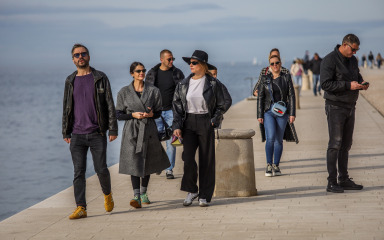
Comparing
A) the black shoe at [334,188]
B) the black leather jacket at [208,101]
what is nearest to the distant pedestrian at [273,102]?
the black shoe at [334,188]

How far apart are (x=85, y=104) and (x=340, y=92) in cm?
321

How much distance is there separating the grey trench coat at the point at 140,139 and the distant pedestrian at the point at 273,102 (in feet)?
8.19

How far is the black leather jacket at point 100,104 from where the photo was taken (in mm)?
8555

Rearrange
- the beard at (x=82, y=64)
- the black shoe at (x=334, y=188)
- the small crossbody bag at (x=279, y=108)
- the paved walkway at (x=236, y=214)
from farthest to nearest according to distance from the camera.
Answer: the small crossbody bag at (x=279, y=108) → the black shoe at (x=334, y=188) → the beard at (x=82, y=64) → the paved walkway at (x=236, y=214)

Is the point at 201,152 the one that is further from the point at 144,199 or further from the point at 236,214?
the point at 236,214

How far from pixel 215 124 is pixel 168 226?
1553mm

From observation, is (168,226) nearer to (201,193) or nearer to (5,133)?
(201,193)

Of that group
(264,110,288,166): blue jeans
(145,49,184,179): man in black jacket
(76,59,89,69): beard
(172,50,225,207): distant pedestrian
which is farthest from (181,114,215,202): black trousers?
(264,110,288,166): blue jeans

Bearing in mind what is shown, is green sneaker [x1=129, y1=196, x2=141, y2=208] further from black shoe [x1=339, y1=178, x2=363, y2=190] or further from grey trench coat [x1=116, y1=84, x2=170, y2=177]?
black shoe [x1=339, y1=178, x2=363, y2=190]

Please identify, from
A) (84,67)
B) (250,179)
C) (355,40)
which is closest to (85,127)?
(84,67)

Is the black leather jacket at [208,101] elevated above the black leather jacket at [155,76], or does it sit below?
below

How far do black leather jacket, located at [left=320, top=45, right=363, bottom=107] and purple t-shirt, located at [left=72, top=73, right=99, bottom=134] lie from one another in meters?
2.91

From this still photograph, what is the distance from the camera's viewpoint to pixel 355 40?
955cm

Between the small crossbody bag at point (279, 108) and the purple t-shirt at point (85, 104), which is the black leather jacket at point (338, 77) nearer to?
the small crossbody bag at point (279, 108)
